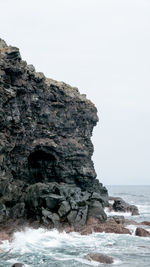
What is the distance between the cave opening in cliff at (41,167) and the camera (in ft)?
218

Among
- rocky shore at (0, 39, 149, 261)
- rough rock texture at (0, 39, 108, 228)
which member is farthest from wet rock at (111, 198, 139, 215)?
rough rock texture at (0, 39, 108, 228)

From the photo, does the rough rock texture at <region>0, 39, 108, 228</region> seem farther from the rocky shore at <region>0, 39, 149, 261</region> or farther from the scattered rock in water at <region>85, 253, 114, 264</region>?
the scattered rock in water at <region>85, 253, 114, 264</region>

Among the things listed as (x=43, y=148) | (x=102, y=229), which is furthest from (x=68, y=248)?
(x=43, y=148)

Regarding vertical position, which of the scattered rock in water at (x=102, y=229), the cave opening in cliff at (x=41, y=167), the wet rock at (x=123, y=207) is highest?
the cave opening in cliff at (x=41, y=167)

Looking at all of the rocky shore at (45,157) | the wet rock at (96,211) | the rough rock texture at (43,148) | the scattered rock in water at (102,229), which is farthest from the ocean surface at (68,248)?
the wet rock at (96,211)

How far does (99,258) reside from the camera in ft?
96.2

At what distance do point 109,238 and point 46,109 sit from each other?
33.7 m

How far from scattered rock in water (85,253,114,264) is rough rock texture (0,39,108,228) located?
48.2ft

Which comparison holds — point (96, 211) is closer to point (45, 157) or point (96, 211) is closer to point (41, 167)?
point (41, 167)

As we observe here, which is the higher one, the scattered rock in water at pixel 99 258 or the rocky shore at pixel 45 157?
the rocky shore at pixel 45 157

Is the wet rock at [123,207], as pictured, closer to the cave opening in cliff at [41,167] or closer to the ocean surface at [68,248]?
the cave opening in cliff at [41,167]

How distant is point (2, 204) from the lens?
151ft

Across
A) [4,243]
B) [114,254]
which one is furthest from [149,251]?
[4,243]

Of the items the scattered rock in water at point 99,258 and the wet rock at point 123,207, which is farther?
the wet rock at point 123,207
